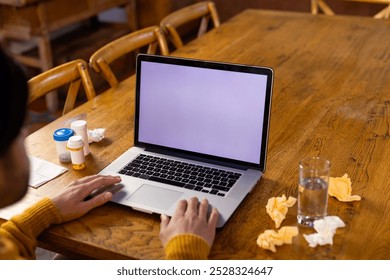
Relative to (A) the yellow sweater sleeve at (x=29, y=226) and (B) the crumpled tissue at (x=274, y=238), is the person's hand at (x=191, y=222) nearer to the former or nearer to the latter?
(B) the crumpled tissue at (x=274, y=238)

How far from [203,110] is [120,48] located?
859mm

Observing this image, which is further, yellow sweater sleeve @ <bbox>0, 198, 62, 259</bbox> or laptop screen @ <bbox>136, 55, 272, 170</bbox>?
laptop screen @ <bbox>136, 55, 272, 170</bbox>

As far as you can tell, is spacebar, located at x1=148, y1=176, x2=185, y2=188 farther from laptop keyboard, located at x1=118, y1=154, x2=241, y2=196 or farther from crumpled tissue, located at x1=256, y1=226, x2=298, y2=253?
crumpled tissue, located at x1=256, y1=226, x2=298, y2=253

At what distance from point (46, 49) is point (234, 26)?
4.31ft

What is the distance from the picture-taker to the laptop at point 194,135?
1.19 meters

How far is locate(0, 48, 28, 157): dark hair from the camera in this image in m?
0.70

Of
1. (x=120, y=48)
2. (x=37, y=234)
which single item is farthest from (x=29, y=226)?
(x=120, y=48)

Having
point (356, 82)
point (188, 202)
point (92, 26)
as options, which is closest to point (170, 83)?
point (188, 202)

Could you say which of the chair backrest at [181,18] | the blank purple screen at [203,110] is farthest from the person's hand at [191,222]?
the chair backrest at [181,18]

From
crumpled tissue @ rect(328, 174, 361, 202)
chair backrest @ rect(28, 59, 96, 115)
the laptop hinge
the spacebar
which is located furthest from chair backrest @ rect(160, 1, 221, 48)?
crumpled tissue @ rect(328, 174, 361, 202)

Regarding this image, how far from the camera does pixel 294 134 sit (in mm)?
1491

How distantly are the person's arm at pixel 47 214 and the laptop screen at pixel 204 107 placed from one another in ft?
0.78

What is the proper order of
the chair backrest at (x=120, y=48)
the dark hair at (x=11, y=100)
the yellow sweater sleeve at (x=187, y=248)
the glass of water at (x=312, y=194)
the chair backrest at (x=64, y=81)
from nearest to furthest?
the dark hair at (x=11, y=100) < the yellow sweater sleeve at (x=187, y=248) < the glass of water at (x=312, y=194) < the chair backrest at (x=64, y=81) < the chair backrest at (x=120, y=48)

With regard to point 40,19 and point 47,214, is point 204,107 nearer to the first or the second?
point 47,214
